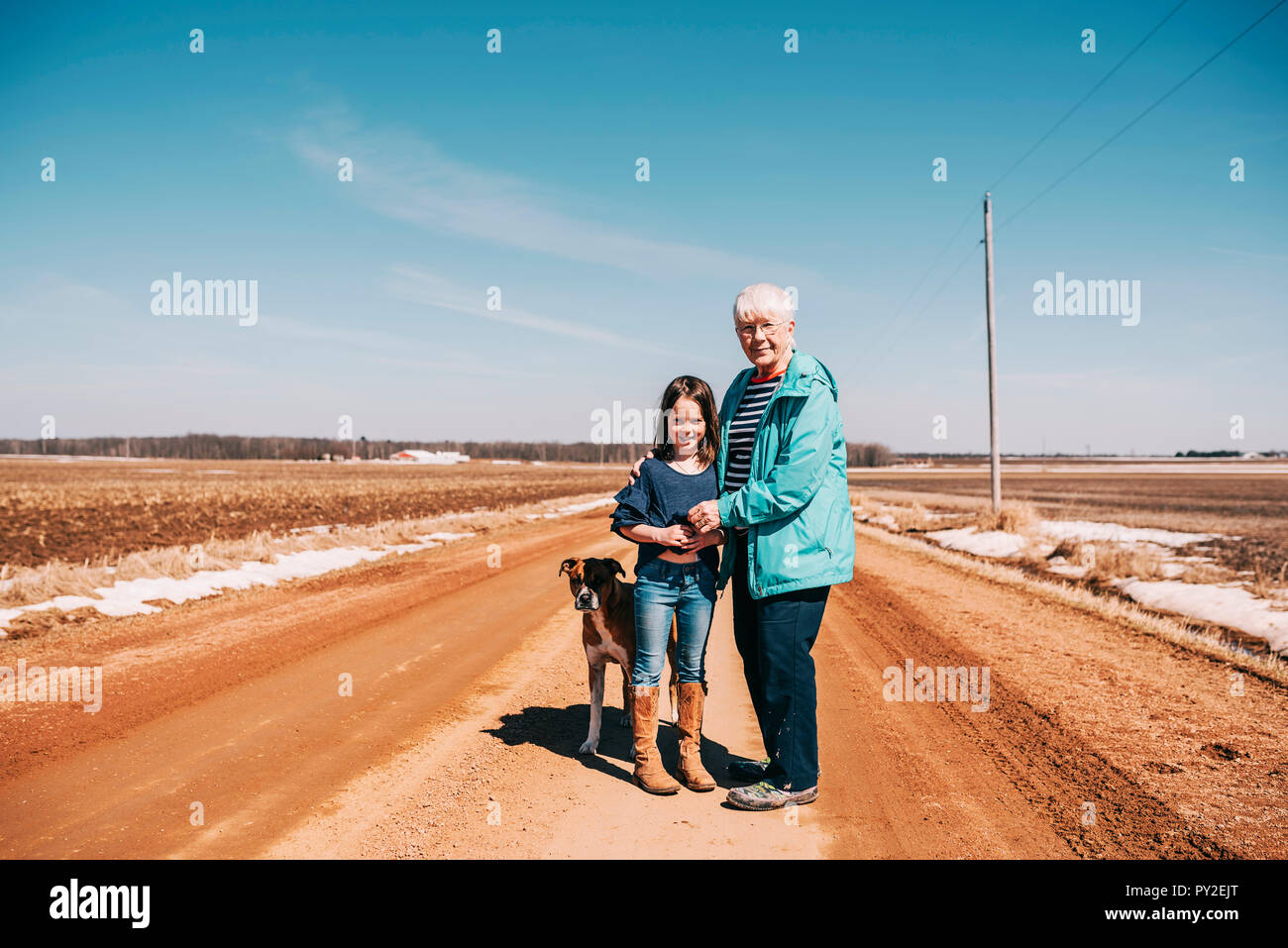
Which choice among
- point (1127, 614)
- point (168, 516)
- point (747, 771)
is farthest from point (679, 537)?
point (168, 516)

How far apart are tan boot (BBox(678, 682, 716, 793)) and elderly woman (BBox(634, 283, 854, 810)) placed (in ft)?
1.00

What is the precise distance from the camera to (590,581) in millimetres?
4664

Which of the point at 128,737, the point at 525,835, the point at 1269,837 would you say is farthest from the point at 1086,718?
the point at 128,737

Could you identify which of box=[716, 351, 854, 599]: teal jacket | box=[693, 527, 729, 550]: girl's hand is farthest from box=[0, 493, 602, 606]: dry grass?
box=[716, 351, 854, 599]: teal jacket

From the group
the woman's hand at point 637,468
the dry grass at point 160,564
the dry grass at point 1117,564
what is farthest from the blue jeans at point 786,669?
the dry grass at point 1117,564

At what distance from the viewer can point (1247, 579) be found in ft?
39.8

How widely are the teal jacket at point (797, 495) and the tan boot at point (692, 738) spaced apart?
2.53 feet

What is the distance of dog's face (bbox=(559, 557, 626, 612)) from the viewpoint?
457 cm

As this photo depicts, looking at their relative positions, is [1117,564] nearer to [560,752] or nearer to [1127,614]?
[1127,614]

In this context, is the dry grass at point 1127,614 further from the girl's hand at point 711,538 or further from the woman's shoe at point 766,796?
the girl's hand at point 711,538

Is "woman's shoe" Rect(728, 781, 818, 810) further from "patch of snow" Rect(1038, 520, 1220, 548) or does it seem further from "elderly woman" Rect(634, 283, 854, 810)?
"patch of snow" Rect(1038, 520, 1220, 548)

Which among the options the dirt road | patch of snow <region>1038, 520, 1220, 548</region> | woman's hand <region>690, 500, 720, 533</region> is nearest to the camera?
the dirt road

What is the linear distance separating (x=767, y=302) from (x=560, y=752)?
3.22 m

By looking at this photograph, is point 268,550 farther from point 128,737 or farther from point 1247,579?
point 1247,579
